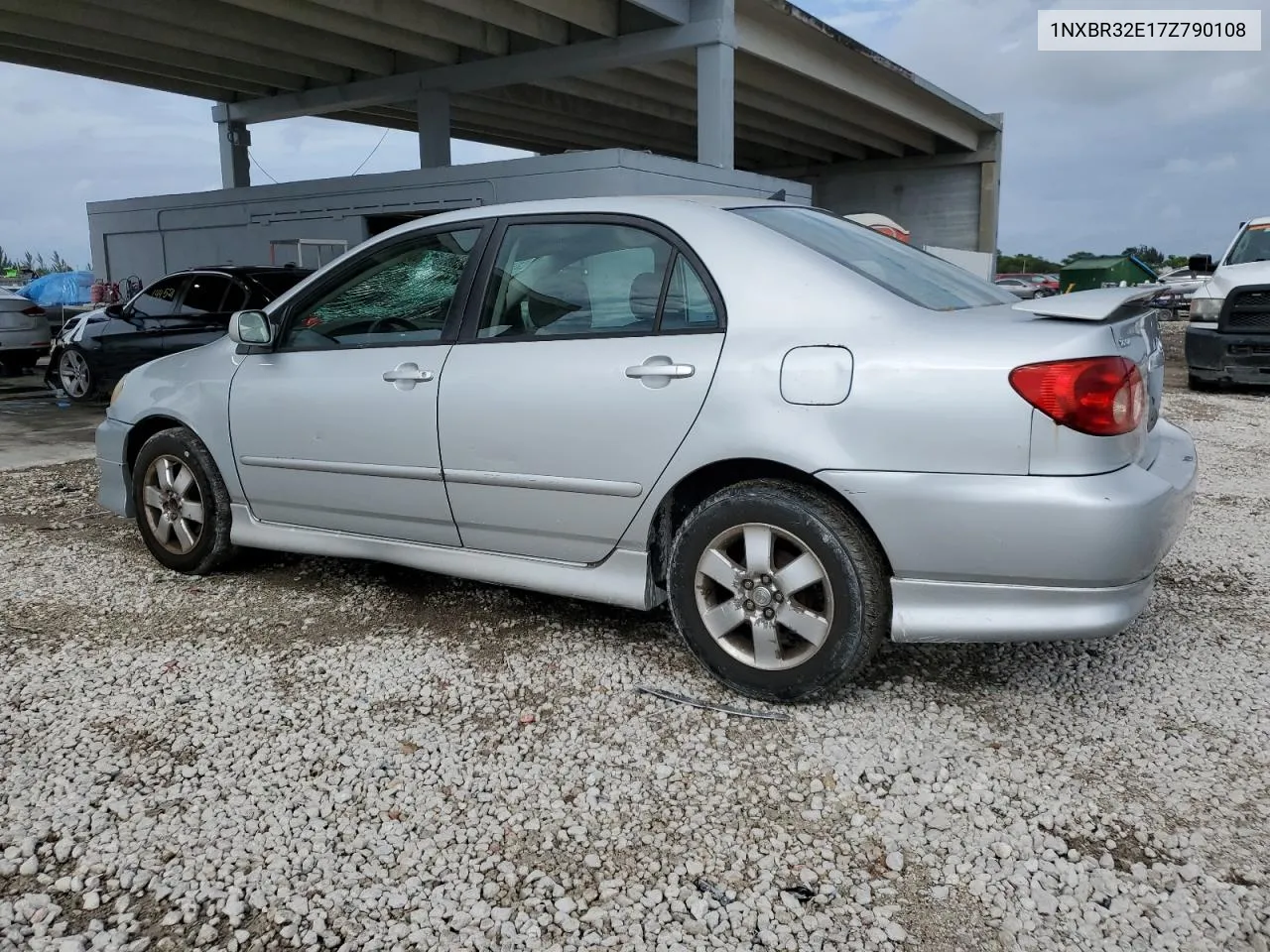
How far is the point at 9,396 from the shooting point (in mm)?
12602

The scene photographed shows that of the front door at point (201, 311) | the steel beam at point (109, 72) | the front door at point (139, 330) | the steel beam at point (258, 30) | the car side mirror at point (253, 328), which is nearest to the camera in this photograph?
the car side mirror at point (253, 328)

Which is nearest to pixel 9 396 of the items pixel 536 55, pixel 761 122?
pixel 536 55

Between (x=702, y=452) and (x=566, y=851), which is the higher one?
(x=702, y=452)

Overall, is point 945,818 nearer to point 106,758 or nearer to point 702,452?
point 702,452

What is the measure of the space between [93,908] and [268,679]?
4.05 feet

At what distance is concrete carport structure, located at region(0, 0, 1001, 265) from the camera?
16234 mm

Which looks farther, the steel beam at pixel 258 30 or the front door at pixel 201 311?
the steel beam at pixel 258 30

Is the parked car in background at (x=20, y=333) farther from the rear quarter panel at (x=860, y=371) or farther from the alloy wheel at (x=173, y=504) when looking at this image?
the rear quarter panel at (x=860, y=371)

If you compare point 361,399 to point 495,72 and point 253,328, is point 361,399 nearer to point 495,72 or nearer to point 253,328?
point 253,328

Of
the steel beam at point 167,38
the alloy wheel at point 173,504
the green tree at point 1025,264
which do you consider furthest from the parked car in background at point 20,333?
the green tree at point 1025,264

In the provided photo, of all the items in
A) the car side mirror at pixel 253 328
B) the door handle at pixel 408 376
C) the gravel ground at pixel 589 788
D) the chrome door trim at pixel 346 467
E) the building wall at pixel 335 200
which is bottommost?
the gravel ground at pixel 589 788

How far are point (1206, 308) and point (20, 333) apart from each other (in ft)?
48.7

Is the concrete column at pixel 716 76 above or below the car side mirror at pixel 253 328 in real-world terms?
above

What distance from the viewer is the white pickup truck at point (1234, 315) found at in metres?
10.9
